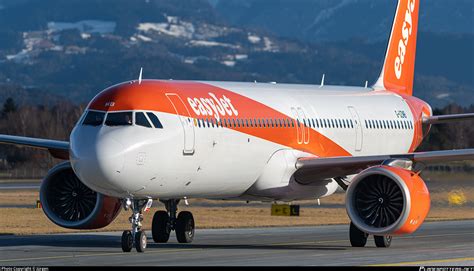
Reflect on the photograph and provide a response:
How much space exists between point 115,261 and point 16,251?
441 cm

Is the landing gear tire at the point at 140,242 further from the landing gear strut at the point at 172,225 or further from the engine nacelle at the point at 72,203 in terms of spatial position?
the landing gear strut at the point at 172,225

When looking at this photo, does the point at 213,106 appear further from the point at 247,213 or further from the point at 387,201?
the point at 247,213

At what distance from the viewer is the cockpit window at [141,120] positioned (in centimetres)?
2994

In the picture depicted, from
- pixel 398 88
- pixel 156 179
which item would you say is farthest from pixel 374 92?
pixel 156 179

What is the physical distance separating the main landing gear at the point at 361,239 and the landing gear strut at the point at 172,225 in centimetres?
451

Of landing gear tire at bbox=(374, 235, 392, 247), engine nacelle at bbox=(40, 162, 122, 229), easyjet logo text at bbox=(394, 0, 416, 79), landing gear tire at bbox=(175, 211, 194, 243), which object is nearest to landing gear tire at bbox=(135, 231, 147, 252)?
engine nacelle at bbox=(40, 162, 122, 229)

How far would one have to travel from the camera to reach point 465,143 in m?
101

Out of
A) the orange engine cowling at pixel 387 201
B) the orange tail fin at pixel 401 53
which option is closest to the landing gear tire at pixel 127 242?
the orange engine cowling at pixel 387 201

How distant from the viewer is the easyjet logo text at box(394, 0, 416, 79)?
149 ft

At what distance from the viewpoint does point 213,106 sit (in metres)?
32.8

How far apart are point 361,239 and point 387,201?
2398mm

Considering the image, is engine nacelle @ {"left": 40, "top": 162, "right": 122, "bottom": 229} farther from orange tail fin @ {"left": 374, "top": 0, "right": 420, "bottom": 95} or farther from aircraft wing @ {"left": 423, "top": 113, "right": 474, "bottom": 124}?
orange tail fin @ {"left": 374, "top": 0, "right": 420, "bottom": 95}

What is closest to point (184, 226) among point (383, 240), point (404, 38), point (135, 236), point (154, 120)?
point (135, 236)

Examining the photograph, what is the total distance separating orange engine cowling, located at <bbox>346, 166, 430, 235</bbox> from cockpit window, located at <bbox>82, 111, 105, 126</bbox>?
21.4ft
